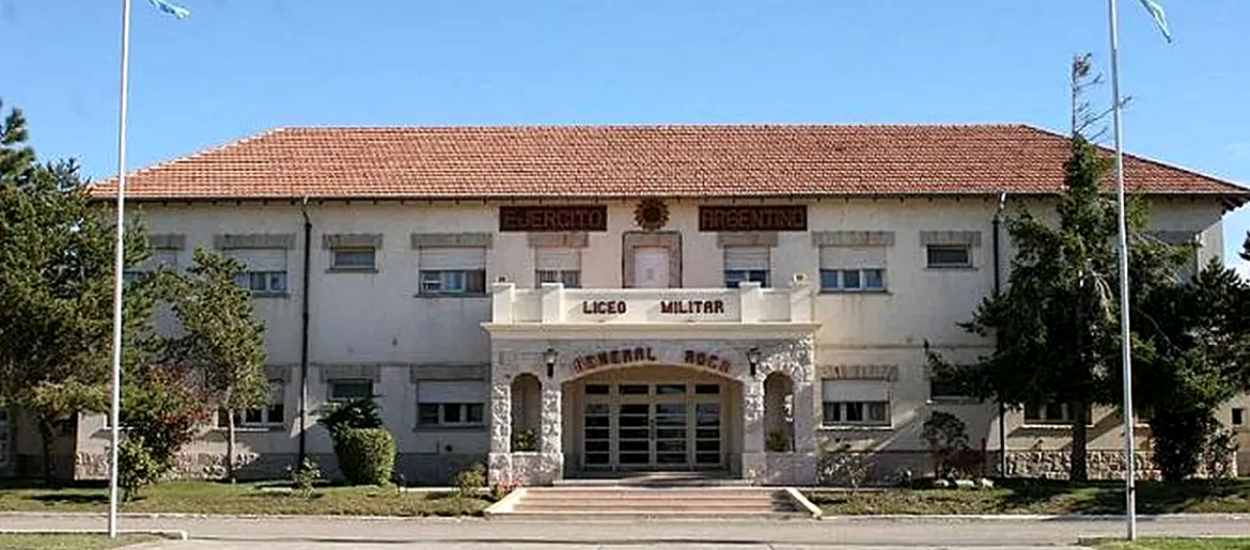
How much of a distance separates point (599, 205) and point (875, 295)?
6952 mm

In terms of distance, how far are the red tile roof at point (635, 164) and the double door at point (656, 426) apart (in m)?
4.76

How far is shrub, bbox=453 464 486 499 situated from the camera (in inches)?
1235

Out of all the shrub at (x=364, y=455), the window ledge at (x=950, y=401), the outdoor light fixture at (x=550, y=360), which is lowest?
the shrub at (x=364, y=455)

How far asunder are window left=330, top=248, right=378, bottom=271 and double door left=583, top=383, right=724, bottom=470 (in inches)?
242

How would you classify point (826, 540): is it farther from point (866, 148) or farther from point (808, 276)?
point (866, 148)

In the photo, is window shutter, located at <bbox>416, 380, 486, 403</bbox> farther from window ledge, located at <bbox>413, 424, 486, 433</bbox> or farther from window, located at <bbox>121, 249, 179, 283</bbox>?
window, located at <bbox>121, 249, 179, 283</bbox>

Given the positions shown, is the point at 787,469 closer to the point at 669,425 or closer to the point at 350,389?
the point at 669,425

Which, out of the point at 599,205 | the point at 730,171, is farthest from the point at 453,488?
the point at 730,171

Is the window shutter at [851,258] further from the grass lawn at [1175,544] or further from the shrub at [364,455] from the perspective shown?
the grass lawn at [1175,544]

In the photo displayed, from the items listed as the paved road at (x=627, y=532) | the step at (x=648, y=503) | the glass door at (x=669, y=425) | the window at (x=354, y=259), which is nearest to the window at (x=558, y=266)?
the glass door at (x=669, y=425)

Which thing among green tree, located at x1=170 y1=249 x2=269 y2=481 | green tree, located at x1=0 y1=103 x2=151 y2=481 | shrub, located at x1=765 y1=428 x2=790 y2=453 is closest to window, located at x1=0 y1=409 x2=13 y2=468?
green tree, located at x1=0 y1=103 x2=151 y2=481

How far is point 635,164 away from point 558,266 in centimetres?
340

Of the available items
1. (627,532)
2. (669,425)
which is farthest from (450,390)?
(627,532)

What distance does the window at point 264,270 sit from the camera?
3700 cm
